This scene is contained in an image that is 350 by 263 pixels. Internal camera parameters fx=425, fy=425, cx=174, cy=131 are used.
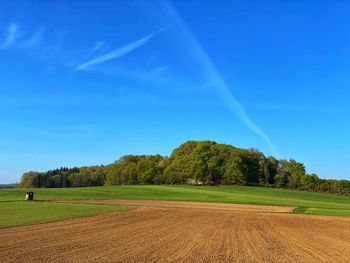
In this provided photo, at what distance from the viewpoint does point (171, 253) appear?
613 inches

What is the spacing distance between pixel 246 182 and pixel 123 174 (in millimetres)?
42822

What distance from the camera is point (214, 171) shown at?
126m

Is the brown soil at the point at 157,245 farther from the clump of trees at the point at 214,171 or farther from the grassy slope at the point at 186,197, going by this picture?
the clump of trees at the point at 214,171

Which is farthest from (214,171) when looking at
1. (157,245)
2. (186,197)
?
(157,245)

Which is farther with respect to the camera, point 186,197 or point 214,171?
point 214,171

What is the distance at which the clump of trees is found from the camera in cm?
12506

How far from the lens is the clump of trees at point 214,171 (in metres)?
125

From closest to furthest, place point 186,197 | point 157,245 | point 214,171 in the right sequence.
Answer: point 157,245 < point 186,197 < point 214,171


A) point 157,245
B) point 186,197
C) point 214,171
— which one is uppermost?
point 214,171

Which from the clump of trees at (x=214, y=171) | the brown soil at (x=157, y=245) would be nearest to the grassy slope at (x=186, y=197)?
the clump of trees at (x=214, y=171)

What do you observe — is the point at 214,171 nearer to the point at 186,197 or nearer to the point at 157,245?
the point at 186,197

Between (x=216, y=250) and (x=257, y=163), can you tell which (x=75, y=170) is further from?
(x=216, y=250)

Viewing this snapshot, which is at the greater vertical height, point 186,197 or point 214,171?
point 214,171

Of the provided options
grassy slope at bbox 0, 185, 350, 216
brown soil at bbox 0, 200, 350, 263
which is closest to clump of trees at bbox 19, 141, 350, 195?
grassy slope at bbox 0, 185, 350, 216
